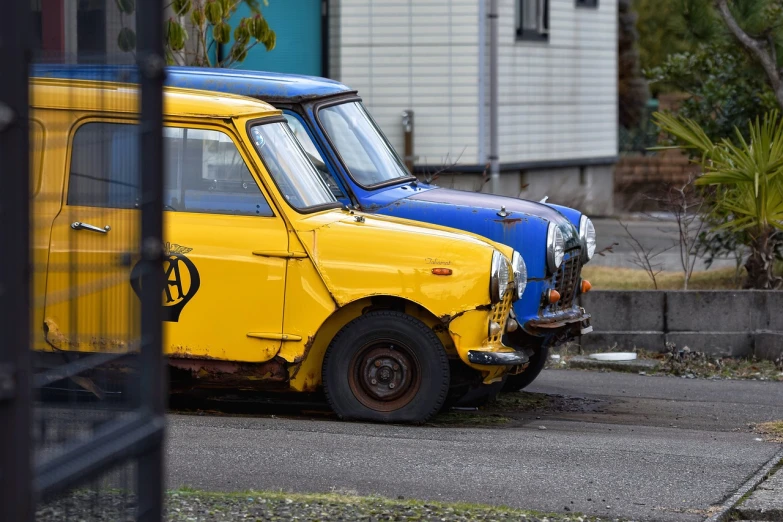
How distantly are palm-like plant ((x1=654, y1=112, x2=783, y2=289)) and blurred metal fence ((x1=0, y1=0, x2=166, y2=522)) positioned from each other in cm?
855

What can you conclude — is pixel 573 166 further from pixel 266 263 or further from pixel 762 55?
pixel 266 263

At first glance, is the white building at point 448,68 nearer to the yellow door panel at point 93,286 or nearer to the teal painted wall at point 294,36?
the teal painted wall at point 294,36

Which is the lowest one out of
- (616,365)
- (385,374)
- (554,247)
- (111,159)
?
(616,365)

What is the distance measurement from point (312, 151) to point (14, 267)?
236 inches

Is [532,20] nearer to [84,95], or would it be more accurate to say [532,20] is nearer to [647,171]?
[647,171]

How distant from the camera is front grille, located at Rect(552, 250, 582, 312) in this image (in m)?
8.38

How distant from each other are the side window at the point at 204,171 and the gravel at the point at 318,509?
2.38m

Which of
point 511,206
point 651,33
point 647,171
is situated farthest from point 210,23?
point 651,33

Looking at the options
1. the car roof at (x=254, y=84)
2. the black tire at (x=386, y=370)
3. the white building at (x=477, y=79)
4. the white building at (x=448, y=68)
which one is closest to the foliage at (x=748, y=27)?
the white building at (x=448, y=68)

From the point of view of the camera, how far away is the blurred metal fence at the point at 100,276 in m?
3.00

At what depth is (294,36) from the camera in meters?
18.7

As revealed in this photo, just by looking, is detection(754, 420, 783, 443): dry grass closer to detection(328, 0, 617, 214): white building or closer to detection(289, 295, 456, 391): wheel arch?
detection(289, 295, 456, 391): wheel arch

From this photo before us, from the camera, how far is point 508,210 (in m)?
8.38

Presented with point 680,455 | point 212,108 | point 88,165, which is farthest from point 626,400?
point 88,165
